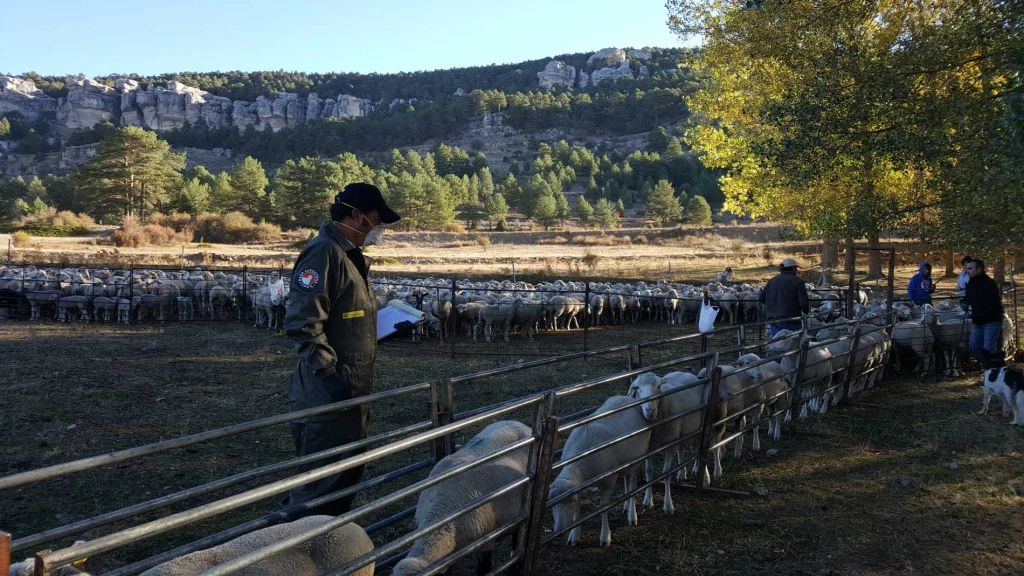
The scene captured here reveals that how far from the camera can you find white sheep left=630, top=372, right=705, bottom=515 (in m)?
5.60

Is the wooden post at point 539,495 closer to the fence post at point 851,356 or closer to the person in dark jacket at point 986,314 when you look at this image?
the fence post at point 851,356

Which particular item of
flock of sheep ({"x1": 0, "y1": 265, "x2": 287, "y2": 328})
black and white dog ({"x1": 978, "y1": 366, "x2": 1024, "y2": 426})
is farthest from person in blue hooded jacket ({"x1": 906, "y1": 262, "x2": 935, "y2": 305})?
flock of sheep ({"x1": 0, "y1": 265, "x2": 287, "y2": 328})

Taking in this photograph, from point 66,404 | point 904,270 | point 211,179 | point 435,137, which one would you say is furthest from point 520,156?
point 66,404

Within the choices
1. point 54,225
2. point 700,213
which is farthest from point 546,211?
point 54,225

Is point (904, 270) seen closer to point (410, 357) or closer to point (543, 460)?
point (410, 357)

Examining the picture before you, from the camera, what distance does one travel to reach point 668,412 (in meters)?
5.88

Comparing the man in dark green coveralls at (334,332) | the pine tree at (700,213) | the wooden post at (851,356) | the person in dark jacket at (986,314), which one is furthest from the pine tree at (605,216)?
the man in dark green coveralls at (334,332)

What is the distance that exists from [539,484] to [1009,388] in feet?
25.8

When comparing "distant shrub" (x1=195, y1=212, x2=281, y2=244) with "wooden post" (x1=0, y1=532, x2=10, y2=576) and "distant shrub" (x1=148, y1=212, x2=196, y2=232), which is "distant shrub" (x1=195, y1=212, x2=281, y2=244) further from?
"wooden post" (x1=0, y1=532, x2=10, y2=576)

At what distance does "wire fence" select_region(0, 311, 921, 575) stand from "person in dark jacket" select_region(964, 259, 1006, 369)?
1971mm

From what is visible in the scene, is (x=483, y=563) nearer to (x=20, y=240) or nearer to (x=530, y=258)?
(x=530, y=258)

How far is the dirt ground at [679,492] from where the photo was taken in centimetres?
491

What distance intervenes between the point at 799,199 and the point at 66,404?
58.9ft

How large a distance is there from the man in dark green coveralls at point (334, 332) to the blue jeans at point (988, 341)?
33.5ft
